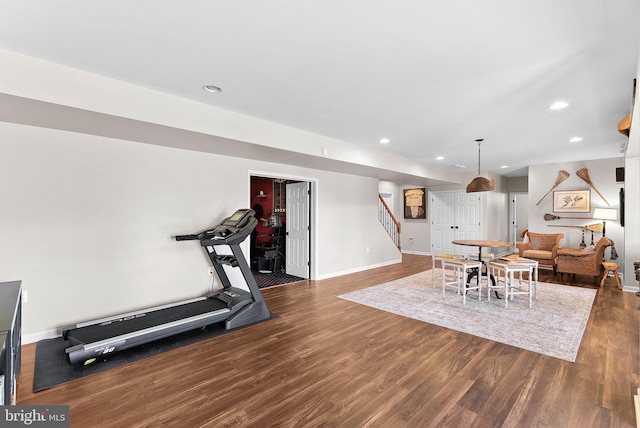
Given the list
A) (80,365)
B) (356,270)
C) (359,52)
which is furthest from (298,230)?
(359,52)

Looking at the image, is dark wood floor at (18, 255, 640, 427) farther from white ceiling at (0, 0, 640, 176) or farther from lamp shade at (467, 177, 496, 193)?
white ceiling at (0, 0, 640, 176)

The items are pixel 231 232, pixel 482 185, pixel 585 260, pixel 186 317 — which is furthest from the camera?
pixel 585 260

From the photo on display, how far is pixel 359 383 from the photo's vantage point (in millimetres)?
2393

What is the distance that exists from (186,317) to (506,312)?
4016 mm

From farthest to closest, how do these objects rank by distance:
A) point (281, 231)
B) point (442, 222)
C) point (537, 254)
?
1. point (442, 222)
2. point (281, 231)
3. point (537, 254)

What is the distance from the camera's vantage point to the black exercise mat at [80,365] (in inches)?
98.0

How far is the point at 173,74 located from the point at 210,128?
808mm

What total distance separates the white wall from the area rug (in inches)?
102

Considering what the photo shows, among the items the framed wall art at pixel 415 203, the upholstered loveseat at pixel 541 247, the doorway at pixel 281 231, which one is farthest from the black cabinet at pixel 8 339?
the framed wall art at pixel 415 203

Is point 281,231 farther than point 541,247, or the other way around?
point 281,231

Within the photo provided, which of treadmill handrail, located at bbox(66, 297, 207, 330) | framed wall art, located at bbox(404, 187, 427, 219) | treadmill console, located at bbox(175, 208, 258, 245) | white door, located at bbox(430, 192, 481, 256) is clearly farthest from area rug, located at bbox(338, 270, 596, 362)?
framed wall art, located at bbox(404, 187, 427, 219)

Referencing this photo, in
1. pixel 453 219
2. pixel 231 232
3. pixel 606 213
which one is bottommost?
pixel 231 232

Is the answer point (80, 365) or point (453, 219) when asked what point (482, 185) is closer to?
point (453, 219)

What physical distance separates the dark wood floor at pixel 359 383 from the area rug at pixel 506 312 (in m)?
0.19
